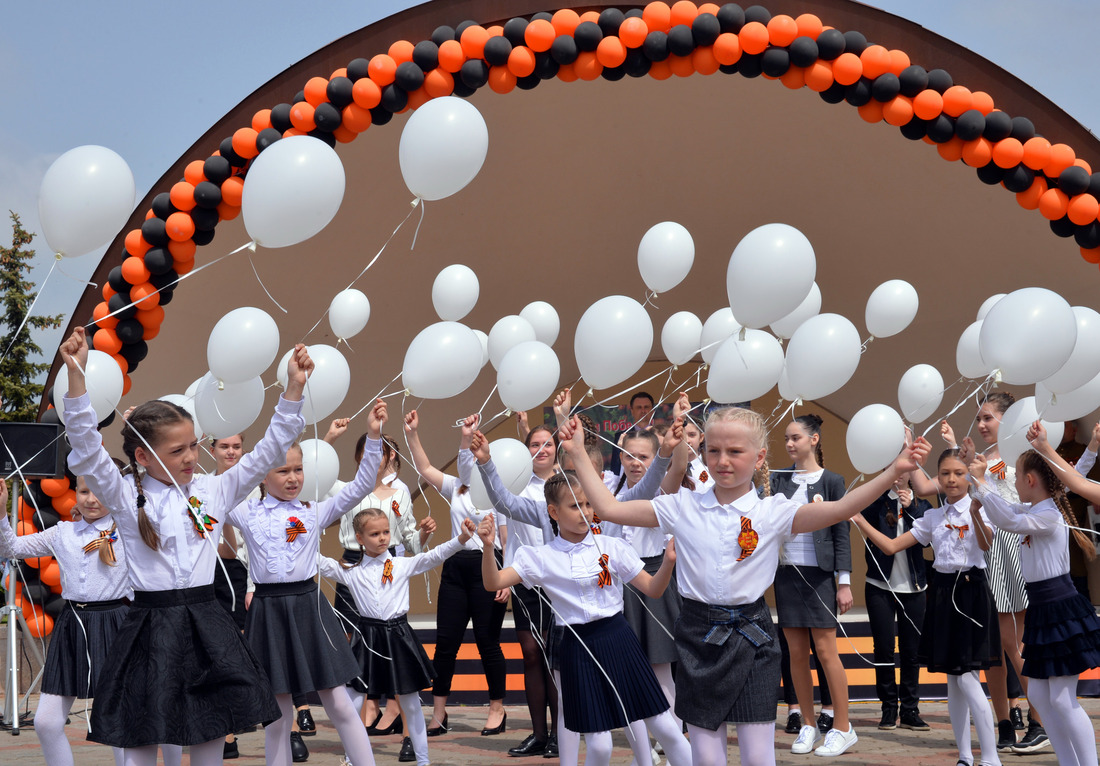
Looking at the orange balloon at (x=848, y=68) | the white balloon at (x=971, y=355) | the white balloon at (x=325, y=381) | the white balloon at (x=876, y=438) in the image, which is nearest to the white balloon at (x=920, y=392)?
the white balloon at (x=971, y=355)

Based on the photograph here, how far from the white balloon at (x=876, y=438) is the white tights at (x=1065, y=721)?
1025 millimetres

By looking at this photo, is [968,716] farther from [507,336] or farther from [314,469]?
[314,469]

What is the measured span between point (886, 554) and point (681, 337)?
1741 mm

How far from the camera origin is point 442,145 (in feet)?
13.4

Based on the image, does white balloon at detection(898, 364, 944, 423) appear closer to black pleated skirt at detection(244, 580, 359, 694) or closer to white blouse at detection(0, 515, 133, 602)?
black pleated skirt at detection(244, 580, 359, 694)

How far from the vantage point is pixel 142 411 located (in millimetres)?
3180

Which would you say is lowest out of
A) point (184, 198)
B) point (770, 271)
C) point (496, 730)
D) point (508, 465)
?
point (496, 730)

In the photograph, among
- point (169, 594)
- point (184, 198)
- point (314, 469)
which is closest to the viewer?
point (169, 594)

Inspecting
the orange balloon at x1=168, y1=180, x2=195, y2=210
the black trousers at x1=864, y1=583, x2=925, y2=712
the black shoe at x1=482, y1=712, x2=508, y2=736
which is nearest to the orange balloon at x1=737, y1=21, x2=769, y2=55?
A: the black trousers at x1=864, y1=583, x2=925, y2=712

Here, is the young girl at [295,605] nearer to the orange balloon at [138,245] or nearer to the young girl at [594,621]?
the young girl at [594,621]

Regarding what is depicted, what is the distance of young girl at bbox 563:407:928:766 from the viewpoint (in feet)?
10.2

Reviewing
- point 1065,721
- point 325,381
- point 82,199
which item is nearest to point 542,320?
point 325,381

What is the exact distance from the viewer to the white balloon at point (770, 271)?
3.91 m

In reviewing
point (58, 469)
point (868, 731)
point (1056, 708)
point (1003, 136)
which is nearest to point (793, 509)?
point (1056, 708)
